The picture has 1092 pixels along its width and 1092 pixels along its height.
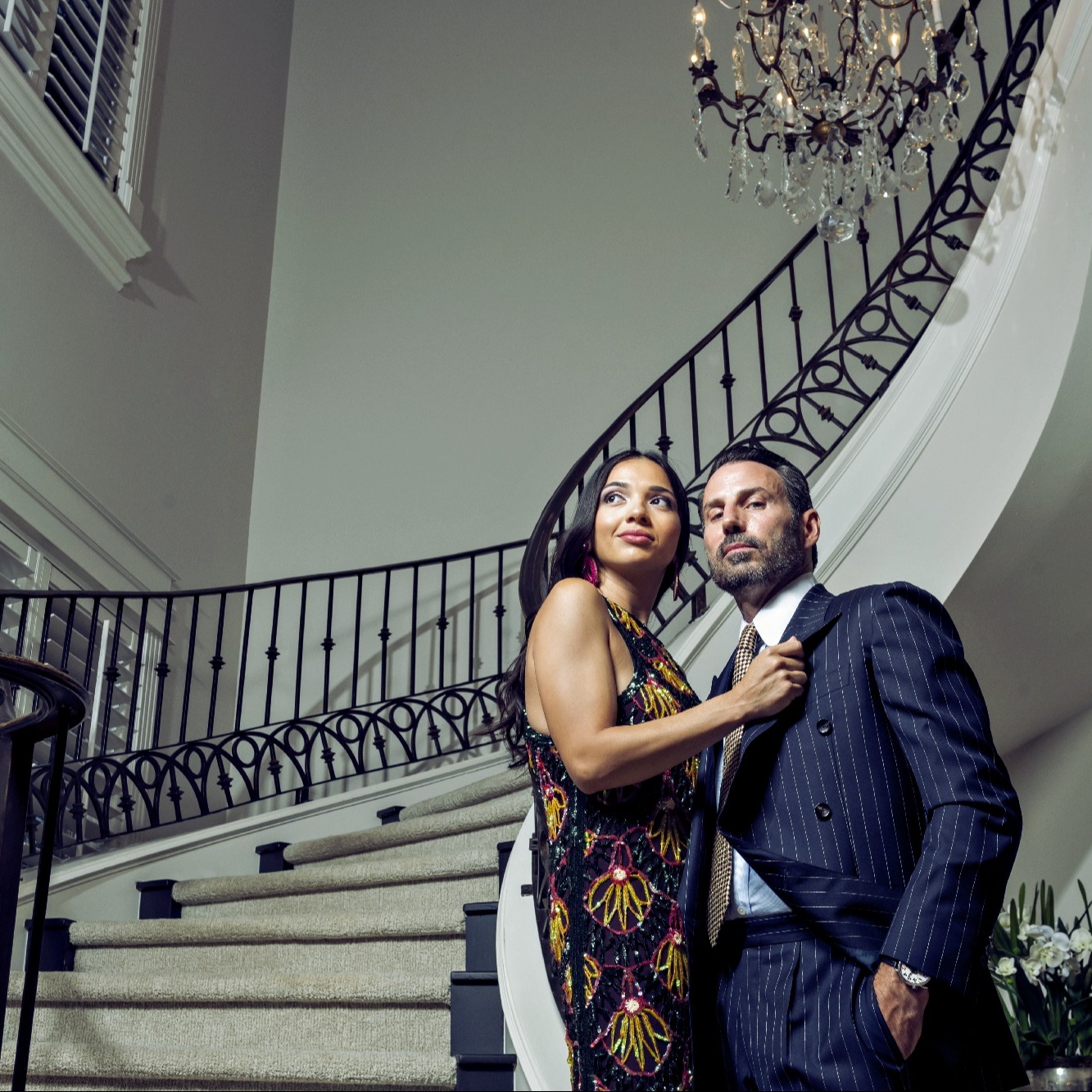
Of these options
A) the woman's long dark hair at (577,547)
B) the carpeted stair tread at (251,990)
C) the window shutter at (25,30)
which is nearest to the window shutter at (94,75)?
the window shutter at (25,30)

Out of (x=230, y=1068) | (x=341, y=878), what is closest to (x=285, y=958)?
(x=341, y=878)

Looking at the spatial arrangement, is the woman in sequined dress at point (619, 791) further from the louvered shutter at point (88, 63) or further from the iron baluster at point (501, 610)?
the louvered shutter at point (88, 63)

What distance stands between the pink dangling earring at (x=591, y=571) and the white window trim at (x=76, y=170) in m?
5.01

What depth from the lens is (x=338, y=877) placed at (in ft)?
13.9

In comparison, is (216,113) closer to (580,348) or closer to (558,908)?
(580,348)

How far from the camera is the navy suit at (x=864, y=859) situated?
149cm

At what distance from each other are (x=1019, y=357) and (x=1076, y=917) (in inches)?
76.0

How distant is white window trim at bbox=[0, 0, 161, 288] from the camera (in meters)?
5.98

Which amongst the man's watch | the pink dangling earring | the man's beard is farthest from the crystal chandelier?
the man's watch

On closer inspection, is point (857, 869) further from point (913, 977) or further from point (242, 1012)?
point (242, 1012)

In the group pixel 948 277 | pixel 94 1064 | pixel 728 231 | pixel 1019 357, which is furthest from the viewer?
pixel 728 231

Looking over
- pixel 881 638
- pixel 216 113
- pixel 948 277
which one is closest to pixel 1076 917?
pixel 948 277

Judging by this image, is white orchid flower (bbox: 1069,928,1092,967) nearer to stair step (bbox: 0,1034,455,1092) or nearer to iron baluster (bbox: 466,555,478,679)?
stair step (bbox: 0,1034,455,1092)

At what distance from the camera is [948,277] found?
176 inches
